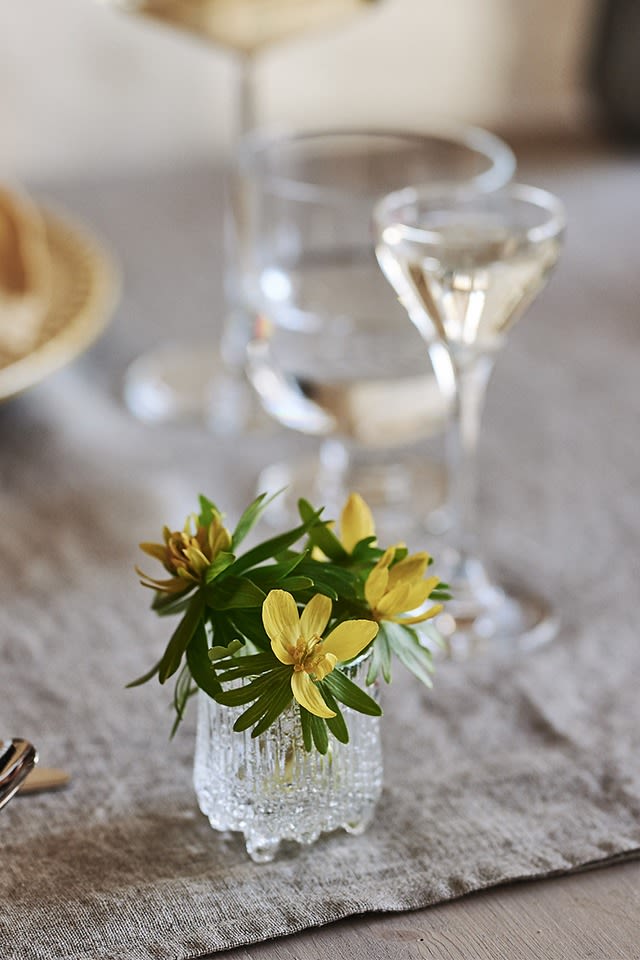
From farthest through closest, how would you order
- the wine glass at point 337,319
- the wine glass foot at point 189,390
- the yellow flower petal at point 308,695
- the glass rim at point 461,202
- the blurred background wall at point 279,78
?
the blurred background wall at point 279,78, the wine glass foot at point 189,390, the wine glass at point 337,319, the glass rim at point 461,202, the yellow flower petal at point 308,695

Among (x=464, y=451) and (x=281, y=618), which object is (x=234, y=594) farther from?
(x=464, y=451)

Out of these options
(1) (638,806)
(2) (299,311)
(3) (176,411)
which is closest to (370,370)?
(2) (299,311)

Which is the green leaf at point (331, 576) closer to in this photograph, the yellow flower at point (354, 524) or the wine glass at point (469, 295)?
the yellow flower at point (354, 524)

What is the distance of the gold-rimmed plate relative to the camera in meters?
0.72

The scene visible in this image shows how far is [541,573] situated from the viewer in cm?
64

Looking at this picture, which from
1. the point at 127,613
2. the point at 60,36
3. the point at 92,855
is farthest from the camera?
the point at 60,36

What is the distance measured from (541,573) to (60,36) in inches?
40.1

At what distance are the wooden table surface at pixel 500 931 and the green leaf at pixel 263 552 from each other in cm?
11

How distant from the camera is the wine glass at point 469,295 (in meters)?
0.52

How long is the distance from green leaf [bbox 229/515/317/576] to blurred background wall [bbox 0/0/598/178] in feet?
3.33

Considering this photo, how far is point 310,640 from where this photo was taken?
0.39 meters

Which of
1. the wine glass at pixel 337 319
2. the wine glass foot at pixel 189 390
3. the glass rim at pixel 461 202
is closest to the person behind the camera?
the glass rim at pixel 461 202

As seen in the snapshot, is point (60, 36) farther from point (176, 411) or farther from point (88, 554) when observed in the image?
point (88, 554)

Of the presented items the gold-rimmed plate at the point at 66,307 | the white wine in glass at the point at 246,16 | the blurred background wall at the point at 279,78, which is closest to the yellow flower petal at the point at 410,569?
the gold-rimmed plate at the point at 66,307
